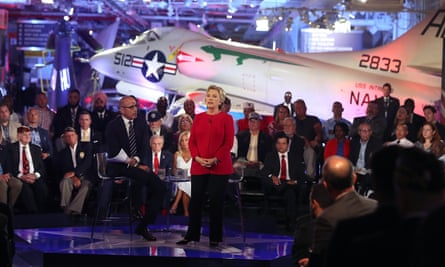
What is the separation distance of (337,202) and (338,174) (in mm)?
129

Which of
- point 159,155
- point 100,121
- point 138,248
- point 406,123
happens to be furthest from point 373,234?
point 100,121

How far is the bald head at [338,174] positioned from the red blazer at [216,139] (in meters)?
3.78

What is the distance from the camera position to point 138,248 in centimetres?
819

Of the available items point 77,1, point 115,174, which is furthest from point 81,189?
point 77,1

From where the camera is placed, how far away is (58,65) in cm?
2350

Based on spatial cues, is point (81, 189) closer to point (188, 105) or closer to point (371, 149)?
point (188, 105)

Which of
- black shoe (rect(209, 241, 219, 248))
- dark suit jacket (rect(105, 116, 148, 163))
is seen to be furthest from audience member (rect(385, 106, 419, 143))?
dark suit jacket (rect(105, 116, 148, 163))

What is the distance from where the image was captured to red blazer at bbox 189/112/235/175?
8.02 m

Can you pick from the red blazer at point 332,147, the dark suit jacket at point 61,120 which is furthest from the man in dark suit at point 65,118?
the red blazer at point 332,147

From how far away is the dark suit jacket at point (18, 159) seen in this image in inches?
406

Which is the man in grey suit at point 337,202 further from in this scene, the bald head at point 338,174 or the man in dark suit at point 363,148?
the man in dark suit at point 363,148

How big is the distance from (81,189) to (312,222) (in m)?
5.69

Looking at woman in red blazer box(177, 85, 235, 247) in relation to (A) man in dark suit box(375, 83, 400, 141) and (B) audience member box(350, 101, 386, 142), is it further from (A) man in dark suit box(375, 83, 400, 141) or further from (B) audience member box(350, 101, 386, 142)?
(A) man in dark suit box(375, 83, 400, 141)

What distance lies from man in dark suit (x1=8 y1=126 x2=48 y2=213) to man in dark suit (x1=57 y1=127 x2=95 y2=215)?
0.25 metres
